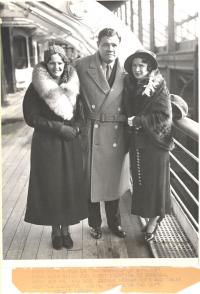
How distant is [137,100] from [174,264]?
872 millimetres

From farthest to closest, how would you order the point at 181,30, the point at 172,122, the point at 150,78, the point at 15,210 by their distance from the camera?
the point at 181,30
the point at 15,210
the point at 172,122
the point at 150,78

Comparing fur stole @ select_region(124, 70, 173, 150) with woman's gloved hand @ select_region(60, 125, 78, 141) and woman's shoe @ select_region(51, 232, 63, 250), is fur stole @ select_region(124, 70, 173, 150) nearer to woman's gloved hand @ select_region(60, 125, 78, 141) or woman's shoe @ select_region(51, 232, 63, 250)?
woman's gloved hand @ select_region(60, 125, 78, 141)

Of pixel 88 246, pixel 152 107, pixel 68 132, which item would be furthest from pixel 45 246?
pixel 152 107

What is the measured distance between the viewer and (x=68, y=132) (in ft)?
6.74

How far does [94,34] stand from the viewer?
2566mm

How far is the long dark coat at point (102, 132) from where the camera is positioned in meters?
2.10

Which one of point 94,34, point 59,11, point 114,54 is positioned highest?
point 59,11

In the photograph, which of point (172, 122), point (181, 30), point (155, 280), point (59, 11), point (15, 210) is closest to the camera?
point (155, 280)

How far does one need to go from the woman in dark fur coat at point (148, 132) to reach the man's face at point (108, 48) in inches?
3.7

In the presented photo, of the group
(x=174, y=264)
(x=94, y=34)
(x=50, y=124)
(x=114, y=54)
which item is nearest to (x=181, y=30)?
(x=94, y=34)

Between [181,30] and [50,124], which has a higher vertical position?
[181,30]

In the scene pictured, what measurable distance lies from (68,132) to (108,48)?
50 centimetres

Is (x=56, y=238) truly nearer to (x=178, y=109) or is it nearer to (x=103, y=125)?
(x=103, y=125)

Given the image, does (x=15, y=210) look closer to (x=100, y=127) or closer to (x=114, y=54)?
(x=100, y=127)
